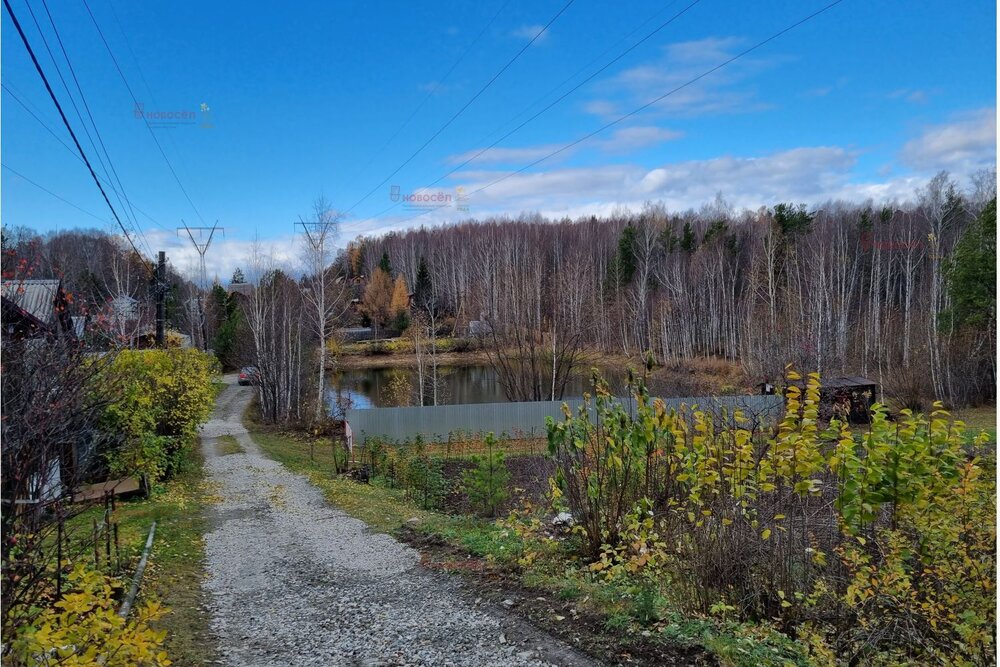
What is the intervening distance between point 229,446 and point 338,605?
46.6ft

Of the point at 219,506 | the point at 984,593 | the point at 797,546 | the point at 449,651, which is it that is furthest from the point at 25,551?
the point at 219,506

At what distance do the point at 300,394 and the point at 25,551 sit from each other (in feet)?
77.5

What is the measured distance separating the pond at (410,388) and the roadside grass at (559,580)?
15362mm

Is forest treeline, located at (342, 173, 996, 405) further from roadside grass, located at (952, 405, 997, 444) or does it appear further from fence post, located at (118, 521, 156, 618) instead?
fence post, located at (118, 521, 156, 618)

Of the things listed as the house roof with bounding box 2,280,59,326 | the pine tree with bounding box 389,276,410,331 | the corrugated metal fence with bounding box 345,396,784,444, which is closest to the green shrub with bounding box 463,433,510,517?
the house roof with bounding box 2,280,59,326

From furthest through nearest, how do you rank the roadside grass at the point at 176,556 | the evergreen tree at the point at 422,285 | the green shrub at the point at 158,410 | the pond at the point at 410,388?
the evergreen tree at the point at 422,285
the pond at the point at 410,388
the green shrub at the point at 158,410
the roadside grass at the point at 176,556

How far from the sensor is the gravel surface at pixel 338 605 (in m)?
5.18

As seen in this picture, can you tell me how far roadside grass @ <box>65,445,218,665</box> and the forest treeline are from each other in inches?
675

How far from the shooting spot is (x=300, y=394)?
86.7 ft

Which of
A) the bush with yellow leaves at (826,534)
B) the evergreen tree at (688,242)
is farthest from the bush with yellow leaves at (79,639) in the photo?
the evergreen tree at (688,242)

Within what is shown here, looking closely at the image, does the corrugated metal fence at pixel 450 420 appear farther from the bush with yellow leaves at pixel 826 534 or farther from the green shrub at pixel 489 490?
the bush with yellow leaves at pixel 826 534

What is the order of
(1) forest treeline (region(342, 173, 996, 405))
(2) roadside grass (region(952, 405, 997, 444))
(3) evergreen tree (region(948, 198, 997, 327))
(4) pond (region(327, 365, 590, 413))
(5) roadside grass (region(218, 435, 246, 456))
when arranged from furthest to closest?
(4) pond (region(327, 365, 590, 413)) → (1) forest treeline (region(342, 173, 996, 405)) → (3) evergreen tree (region(948, 198, 997, 327)) → (2) roadside grass (region(952, 405, 997, 444)) → (5) roadside grass (region(218, 435, 246, 456))

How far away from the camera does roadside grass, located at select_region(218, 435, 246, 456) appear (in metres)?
18.2

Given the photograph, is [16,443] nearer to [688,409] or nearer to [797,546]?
[797,546]
